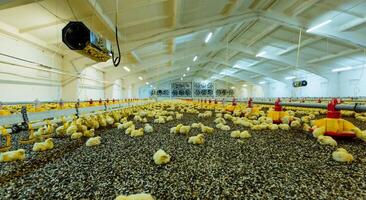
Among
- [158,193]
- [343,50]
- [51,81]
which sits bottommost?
[158,193]

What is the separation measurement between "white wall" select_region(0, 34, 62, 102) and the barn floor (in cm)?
443

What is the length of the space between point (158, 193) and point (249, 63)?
14.9m

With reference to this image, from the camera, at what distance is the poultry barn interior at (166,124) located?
90cm

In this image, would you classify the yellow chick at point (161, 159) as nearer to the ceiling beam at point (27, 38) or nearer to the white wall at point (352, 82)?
the ceiling beam at point (27, 38)

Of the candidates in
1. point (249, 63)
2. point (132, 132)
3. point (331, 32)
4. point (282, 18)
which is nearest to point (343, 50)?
point (331, 32)

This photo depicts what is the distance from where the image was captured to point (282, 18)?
21.8 feet

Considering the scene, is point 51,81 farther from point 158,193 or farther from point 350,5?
point 350,5

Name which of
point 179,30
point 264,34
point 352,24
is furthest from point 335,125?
point 264,34

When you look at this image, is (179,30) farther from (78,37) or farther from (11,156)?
(11,156)

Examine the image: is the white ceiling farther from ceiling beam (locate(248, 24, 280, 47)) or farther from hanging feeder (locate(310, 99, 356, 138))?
hanging feeder (locate(310, 99, 356, 138))

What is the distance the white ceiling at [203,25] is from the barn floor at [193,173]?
3.18 metres

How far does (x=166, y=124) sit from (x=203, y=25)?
504cm

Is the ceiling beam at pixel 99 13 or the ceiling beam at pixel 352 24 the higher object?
the ceiling beam at pixel 352 24

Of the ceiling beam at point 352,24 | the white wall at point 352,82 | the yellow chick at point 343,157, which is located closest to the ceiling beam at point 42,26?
the yellow chick at point 343,157
